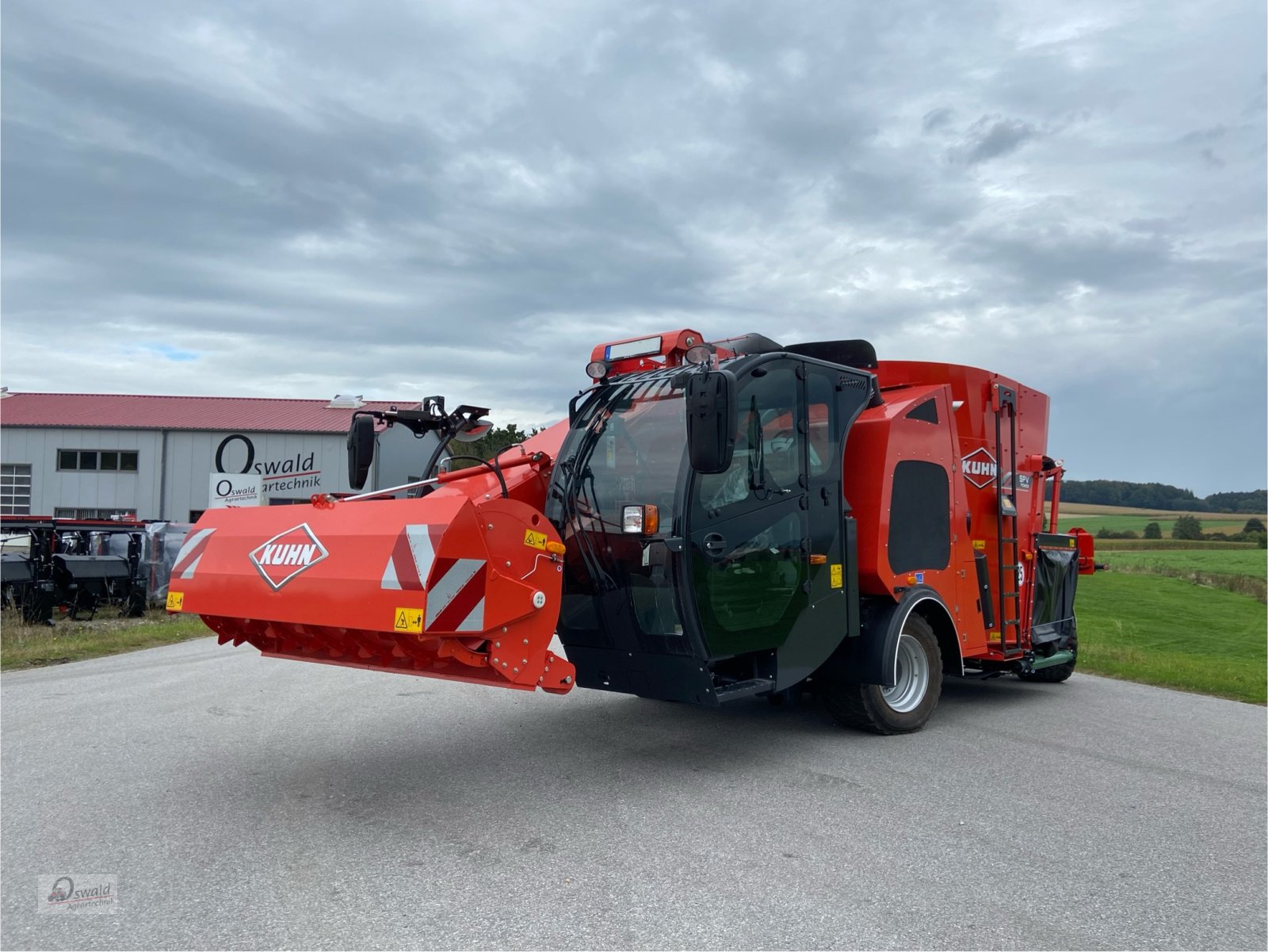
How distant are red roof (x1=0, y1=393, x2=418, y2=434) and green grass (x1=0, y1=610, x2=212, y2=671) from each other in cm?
1934

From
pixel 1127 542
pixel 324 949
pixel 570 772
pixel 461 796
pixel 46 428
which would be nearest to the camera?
pixel 324 949

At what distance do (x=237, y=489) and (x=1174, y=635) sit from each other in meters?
20.4

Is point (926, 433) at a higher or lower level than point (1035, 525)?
higher

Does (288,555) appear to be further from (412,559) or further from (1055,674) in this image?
(1055,674)

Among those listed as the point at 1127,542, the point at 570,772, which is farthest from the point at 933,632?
the point at 1127,542

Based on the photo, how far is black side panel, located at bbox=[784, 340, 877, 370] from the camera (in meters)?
6.83

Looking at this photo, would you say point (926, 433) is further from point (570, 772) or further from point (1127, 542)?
point (1127, 542)

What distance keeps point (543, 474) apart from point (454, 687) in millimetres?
3299

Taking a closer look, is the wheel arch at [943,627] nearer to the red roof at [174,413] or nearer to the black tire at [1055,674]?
the black tire at [1055,674]

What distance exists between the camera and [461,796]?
16.7ft

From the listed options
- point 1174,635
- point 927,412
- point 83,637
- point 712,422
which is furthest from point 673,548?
point 1174,635

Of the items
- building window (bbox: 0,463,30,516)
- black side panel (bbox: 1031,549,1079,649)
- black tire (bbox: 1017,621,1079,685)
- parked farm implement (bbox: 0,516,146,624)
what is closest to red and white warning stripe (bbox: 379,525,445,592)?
black side panel (bbox: 1031,549,1079,649)

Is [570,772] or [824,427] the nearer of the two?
[570,772]

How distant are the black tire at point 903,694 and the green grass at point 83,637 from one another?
872 cm
